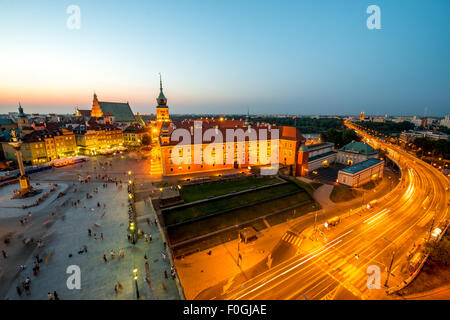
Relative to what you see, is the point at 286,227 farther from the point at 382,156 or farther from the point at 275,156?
the point at 382,156

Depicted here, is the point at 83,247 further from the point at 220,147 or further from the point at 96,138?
the point at 96,138

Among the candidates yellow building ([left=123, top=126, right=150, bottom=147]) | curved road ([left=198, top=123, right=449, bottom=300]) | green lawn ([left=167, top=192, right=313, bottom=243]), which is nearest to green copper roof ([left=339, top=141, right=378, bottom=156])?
curved road ([left=198, top=123, right=449, bottom=300])

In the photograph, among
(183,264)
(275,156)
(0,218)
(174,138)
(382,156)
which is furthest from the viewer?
(382,156)

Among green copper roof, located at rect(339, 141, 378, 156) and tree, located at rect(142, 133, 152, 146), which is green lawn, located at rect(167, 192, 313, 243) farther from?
tree, located at rect(142, 133, 152, 146)

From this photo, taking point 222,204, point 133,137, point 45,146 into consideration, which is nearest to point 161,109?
point 133,137

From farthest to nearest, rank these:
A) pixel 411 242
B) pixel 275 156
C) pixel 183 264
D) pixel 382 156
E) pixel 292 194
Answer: pixel 382 156 < pixel 275 156 < pixel 292 194 < pixel 411 242 < pixel 183 264
